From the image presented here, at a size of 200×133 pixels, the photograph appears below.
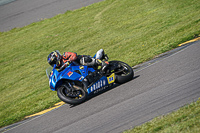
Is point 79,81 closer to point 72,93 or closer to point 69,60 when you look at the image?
point 72,93

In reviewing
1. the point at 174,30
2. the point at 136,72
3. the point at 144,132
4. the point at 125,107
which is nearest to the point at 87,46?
the point at 174,30

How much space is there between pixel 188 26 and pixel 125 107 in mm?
7169

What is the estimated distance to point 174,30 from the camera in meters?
12.3

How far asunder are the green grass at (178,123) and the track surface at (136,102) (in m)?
0.37

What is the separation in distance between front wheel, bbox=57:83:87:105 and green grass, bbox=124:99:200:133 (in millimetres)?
2950

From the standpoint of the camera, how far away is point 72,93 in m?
7.86

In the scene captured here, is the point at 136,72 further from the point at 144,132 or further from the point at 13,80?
the point at 13,80

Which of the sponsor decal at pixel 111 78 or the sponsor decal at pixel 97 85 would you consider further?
the sponsor decal at pixel 111 78

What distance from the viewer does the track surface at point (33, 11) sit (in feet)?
73.4

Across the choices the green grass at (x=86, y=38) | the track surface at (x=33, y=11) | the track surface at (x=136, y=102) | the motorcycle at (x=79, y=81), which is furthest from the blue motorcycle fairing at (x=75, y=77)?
the track surface at (x=33, y=11)

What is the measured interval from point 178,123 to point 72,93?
12.9 feet

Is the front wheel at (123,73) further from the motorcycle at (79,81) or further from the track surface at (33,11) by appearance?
the track surface at (33,11)

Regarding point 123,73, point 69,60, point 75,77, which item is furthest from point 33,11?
point 75,77

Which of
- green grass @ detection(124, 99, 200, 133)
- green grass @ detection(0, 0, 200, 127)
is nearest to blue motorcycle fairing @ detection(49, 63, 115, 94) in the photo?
green grass @ detection(0, 0, 200, 127)
